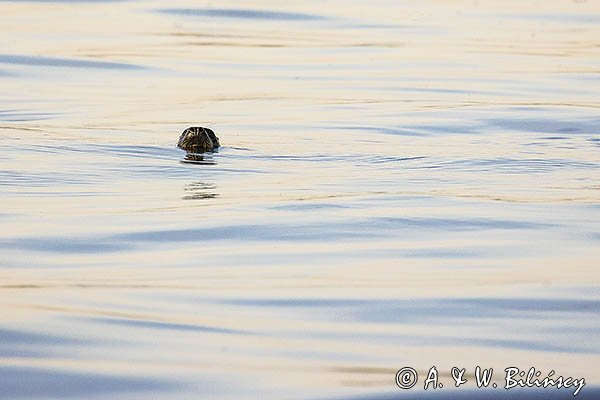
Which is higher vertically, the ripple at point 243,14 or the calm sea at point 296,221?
the ripple at point 243,14

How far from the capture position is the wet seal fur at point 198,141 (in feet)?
44.5

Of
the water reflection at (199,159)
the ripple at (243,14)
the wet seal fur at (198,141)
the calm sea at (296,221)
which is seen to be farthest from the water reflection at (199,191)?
the ripple at (243,14)

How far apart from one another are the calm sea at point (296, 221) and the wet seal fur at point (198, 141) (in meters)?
0.14

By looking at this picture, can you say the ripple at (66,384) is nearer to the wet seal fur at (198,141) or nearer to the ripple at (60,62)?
the wet seal fur at (198,141)

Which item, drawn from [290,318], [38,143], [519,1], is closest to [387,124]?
[38,143]

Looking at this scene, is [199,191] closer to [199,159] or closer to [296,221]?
[296,221]

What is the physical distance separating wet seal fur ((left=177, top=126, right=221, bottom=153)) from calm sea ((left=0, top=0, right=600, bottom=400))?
14cm

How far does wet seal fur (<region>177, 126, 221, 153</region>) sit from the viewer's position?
13.6 metres

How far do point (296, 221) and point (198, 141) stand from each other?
3793mm

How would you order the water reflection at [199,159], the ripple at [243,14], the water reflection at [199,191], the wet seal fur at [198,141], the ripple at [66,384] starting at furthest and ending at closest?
the ripple at [243,14], the wet seal fur at [198,141], the water reflection at [199,159], the water reflection at [199,191], the ripple at [66,384]

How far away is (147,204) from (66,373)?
169 inches

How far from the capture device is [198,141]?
1360cm

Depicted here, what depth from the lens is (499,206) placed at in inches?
419

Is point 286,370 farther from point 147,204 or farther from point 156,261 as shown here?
point 147,204
